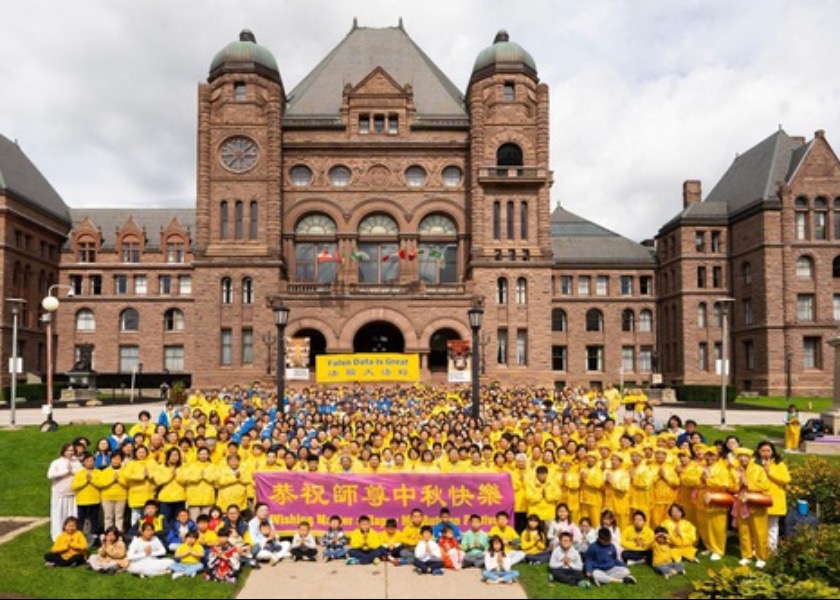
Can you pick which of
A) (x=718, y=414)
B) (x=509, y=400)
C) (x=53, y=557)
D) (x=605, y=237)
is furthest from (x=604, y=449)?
(x=605, y=237)

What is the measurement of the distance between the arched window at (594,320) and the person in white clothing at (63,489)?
180 feet

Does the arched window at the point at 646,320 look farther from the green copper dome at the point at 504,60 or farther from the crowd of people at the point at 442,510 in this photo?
the crowd of people at the point at 442,510

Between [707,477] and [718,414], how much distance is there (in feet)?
80.8

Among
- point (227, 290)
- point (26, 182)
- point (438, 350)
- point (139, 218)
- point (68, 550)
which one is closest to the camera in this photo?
point (68, 550)

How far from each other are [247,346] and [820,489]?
3498 cm

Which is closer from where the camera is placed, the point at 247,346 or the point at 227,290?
the point at 247,346

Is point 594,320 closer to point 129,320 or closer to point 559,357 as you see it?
point 559,357

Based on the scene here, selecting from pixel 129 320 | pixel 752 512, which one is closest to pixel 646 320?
pixel 129 320

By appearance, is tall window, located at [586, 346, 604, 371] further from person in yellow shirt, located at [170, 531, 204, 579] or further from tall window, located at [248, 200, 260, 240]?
person in yellow shirt, located at [170, 531, 204, 579]

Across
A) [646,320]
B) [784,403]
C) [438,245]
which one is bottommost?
[784,403]

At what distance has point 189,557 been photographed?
10.9 meters

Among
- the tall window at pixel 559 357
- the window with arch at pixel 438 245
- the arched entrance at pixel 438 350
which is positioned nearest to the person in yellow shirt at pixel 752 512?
the arched entrance at pixel 438 350

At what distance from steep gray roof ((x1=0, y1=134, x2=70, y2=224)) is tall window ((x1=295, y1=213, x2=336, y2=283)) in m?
25.5

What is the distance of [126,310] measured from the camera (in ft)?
204
